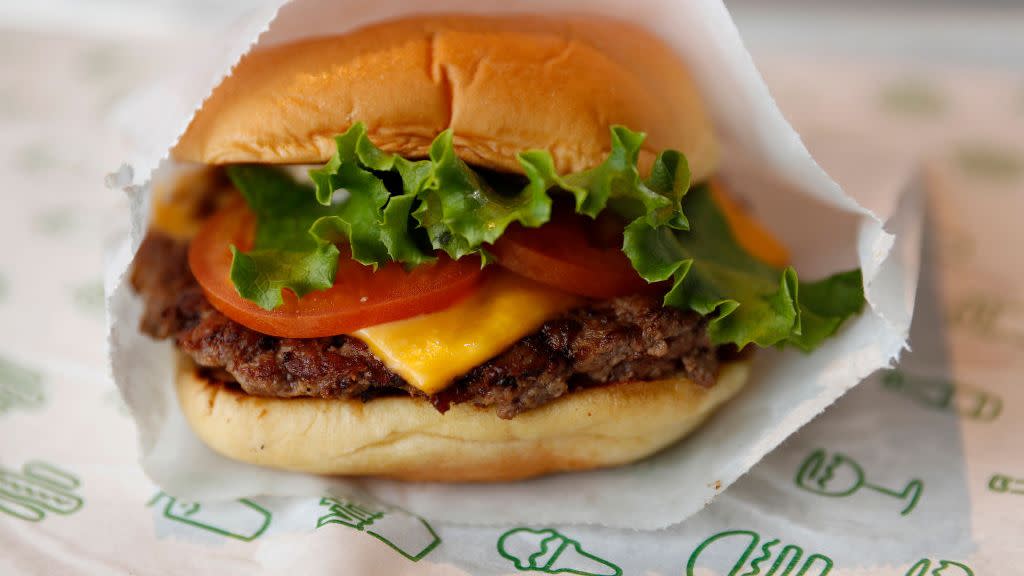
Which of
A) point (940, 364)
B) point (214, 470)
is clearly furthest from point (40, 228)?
point (940, 364)

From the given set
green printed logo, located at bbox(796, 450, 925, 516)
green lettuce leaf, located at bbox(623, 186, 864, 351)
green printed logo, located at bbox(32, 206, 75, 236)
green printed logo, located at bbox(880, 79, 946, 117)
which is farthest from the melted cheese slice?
green printed logo, located at bbox(880, 79, 946, 117)

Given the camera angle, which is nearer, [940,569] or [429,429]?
[940,569]

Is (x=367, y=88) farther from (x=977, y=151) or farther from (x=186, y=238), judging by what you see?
(x=977, y=151)

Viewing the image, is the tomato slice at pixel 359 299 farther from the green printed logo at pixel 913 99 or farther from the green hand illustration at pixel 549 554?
the green printed logo at pixel 913 99

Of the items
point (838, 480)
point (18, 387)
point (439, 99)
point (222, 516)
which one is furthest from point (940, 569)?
point (18, 387)

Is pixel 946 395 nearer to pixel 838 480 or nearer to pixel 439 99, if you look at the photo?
pixel 838 480

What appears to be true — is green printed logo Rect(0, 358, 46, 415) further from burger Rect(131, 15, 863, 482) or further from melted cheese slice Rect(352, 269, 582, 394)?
melted cheese slice Rect(352, 269, 582, 394)
